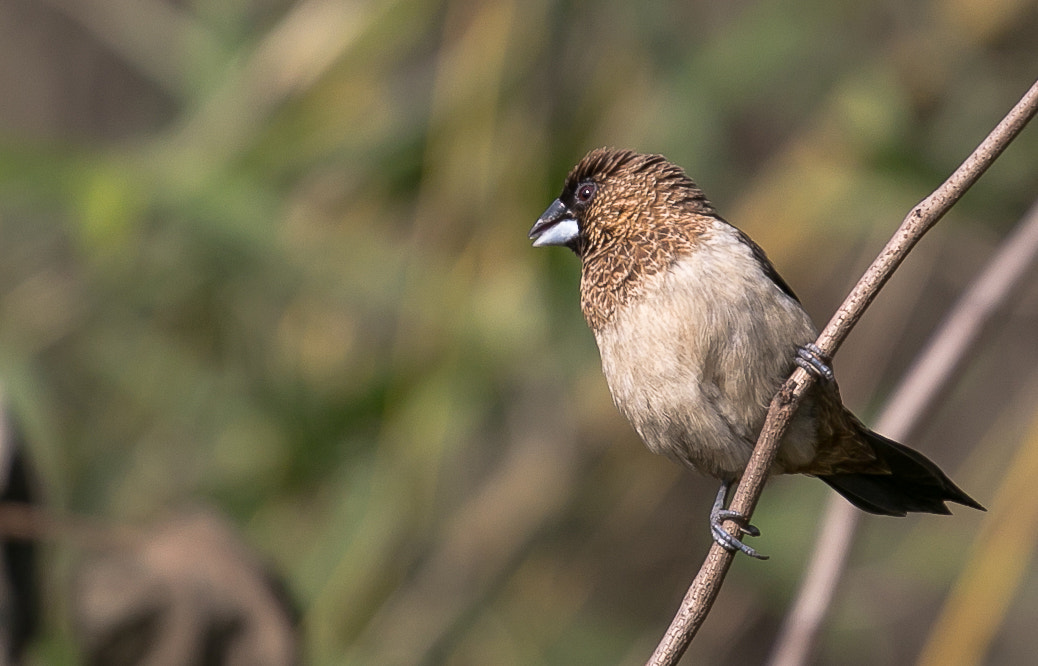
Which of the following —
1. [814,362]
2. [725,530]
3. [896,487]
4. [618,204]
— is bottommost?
[725,530]

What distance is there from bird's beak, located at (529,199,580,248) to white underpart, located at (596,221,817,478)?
1.04ft

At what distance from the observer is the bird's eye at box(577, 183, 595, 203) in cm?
271

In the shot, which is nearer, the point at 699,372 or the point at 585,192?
the point at 699,372

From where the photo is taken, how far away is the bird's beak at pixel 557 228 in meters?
2.71

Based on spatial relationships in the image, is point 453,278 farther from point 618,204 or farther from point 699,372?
point 699,372

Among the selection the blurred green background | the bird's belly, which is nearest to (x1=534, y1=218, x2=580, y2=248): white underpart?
the bird's belly

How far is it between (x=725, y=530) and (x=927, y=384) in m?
0.56

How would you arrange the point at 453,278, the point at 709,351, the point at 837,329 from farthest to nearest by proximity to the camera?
the point at 453,278 < the point at 709,351 < the point at 837,329

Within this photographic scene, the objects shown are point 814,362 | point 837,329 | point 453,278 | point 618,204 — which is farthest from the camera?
point 453,278

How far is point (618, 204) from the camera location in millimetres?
2645

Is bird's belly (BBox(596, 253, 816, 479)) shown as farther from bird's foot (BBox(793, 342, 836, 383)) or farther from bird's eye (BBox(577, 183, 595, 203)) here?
bird's eye (BBox(577, 183, 595, 203))

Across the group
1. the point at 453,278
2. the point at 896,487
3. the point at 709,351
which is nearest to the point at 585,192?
the point at 709,351

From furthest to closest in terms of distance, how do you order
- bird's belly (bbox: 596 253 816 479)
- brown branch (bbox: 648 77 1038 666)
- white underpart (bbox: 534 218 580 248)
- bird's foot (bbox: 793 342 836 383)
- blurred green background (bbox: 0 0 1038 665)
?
blurred green background (bbox: 0 0 1038 665), white underpart (bbox: 534 218 580 248), bird's belly (bbox: 596 253 816 479), bird's foot (bbox: 793 342 836 383), brown branch (bbox: 648 77 1038 666)

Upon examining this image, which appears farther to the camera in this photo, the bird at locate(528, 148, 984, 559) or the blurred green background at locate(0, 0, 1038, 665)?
the blurred green background at locate(0, 0, 1038, 665)
